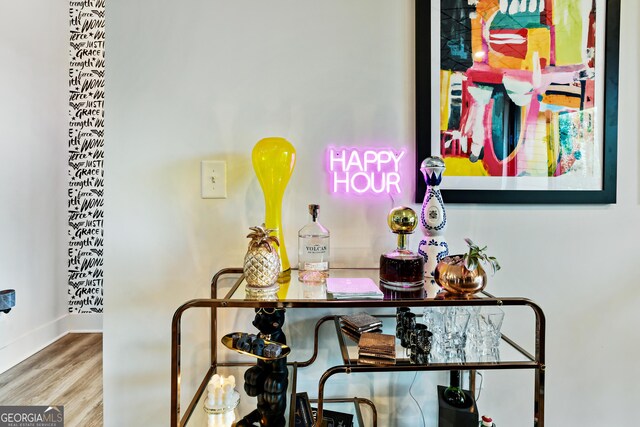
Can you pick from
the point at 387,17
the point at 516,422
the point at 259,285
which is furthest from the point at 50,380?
the point at 387,17

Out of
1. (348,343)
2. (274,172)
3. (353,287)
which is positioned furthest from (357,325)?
(274,172)

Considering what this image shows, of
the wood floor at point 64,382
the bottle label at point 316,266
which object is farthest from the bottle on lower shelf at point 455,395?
the wood floor at point 64,382

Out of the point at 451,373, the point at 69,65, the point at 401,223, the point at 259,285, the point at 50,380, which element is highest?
the point at 69,65

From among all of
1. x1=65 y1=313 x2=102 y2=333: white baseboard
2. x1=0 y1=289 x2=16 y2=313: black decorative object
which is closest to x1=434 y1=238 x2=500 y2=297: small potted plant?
x1=0 y1=289 x2=16 y2=313: black decorative object

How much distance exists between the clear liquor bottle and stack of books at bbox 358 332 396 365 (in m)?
0.23

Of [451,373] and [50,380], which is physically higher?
[451,373]

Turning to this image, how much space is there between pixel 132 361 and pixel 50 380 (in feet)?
5.49

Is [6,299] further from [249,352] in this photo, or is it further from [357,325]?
[357,325]

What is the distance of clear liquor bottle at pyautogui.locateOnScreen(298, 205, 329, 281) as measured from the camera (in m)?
1.01

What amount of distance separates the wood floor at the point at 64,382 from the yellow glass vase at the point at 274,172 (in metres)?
1.70

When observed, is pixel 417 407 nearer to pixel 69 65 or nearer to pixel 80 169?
pixel 80 169

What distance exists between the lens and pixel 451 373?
3.59ft

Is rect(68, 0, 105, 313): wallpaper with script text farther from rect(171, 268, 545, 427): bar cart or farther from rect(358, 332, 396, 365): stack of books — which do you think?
rect(358, 332, 396, 365): stack of books

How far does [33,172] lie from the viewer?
8.35ft
